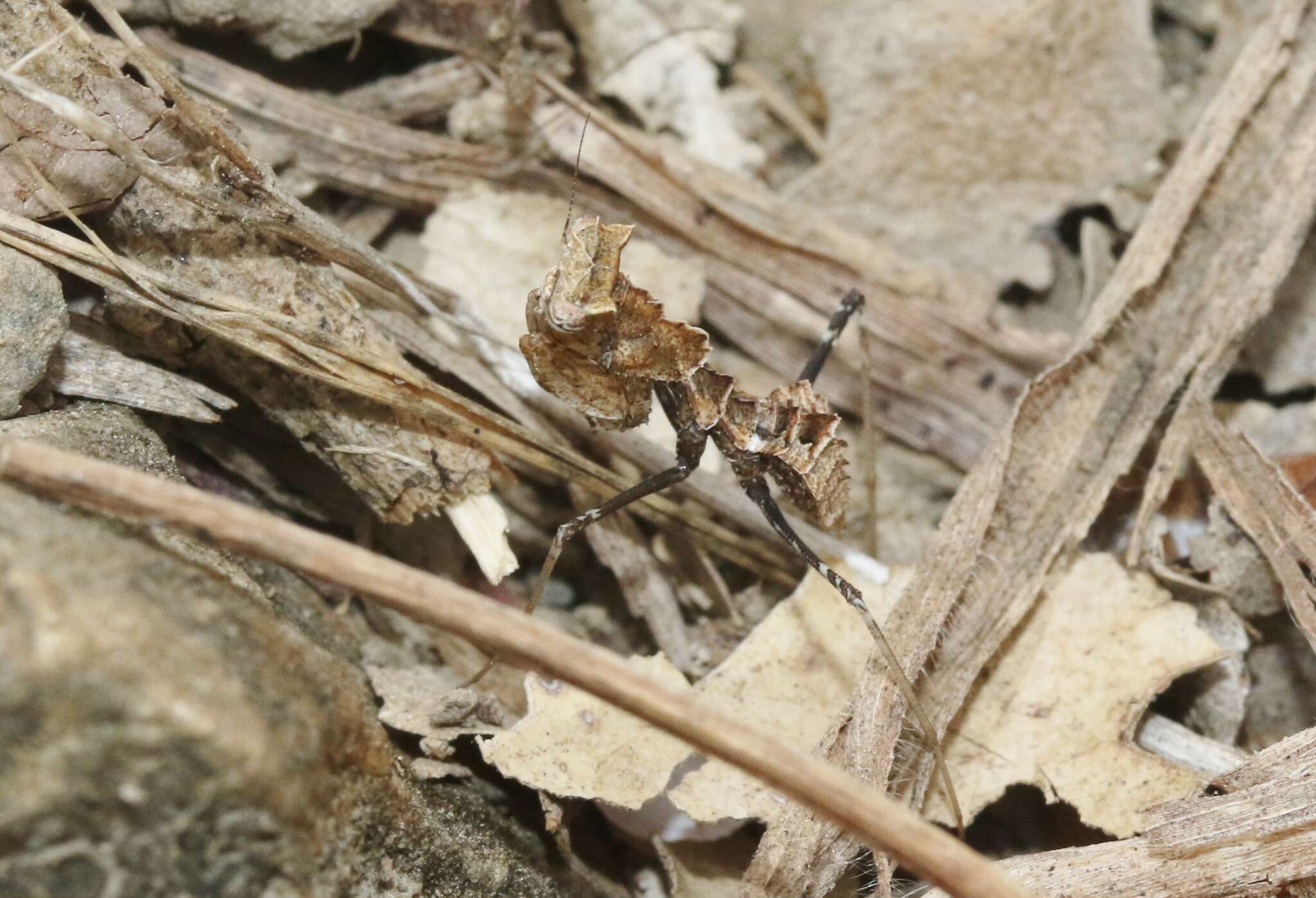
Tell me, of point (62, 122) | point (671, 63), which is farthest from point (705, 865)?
point (671, 63)

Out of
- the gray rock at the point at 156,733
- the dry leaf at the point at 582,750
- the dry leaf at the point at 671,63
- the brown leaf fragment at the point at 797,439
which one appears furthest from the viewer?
the dry leaf at the point at 671,63

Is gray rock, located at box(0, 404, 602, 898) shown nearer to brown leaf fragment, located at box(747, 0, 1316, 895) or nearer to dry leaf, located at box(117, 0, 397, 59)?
brown leaf fragment, located at box(747, 0, 1316, 895)

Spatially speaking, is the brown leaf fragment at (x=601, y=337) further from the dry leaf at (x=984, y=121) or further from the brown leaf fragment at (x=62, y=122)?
the dry leaf at (x=984, y=121)

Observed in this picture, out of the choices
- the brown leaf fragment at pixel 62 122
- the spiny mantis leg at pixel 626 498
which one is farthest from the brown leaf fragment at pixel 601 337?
the brown leaf fragment at pixel 62 122

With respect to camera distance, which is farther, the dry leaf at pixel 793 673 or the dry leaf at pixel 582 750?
the dry leaf at pixel 793 673

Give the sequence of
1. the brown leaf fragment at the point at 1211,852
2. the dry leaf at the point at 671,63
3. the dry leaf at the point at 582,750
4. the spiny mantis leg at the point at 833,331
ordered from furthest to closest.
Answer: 1. the dry leaf at the point at 671,63
2. the spiny mantis leg at the point at 833,331
3. the dry leaf at the point at 582,750
4. the brown leaf fragment at the point at 1211,852

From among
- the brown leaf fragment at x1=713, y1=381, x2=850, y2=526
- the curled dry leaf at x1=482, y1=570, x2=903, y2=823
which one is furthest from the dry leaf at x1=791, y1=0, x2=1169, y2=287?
the curled dry leaf at x1=482, y1=570, x2=903, y2=823

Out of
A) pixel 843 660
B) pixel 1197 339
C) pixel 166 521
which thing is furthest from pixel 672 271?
pixel 166 521

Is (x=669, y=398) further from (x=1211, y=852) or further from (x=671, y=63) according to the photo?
(x=1211, y=852)
